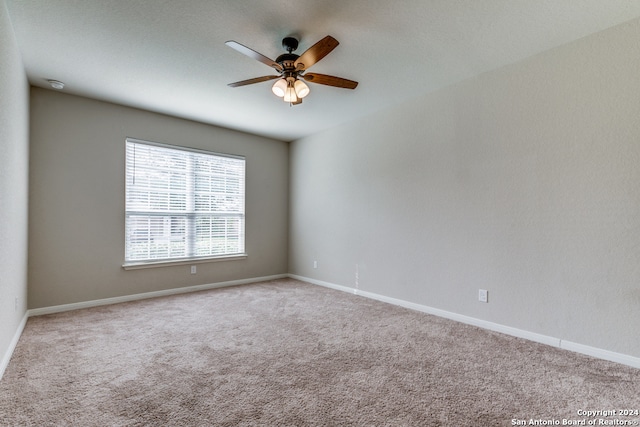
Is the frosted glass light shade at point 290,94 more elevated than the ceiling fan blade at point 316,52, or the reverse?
the ceiling fan blade at point 316,52

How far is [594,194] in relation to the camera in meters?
2.47

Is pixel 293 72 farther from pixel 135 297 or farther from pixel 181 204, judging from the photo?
pixel 135 297

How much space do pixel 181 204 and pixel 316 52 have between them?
3.24 m

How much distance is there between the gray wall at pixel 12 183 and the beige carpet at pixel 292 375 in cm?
36

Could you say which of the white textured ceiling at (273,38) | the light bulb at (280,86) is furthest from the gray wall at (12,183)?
the light bulb at (280,86)

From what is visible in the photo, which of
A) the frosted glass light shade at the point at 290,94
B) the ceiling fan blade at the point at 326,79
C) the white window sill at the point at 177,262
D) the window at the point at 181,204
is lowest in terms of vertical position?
the white window sill at the point at 177,262

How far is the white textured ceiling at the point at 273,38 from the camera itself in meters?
2.15

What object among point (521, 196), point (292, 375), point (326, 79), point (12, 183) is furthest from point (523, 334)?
point (12, 183)

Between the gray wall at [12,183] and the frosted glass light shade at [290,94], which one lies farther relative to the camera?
the frosted glass light shade at [290,94]

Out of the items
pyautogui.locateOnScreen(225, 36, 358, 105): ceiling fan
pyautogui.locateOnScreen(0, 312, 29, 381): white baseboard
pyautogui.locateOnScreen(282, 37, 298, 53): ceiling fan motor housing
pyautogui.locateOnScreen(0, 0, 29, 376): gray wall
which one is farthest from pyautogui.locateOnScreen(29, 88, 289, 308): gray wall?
pyautogui.locateOnScreen(282, 37, 298, 53): ceiling fan motor housing

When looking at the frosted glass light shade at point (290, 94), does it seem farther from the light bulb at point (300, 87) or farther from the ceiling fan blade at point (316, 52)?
the ceiling fan blade at point (316, 52)

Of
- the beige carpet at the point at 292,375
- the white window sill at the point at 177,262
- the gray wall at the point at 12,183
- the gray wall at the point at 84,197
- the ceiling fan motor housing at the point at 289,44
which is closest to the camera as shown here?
the beige carpet at the point at 292,375

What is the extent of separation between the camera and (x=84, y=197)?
376 centimetres

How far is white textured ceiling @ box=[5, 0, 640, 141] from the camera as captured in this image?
7.04 ft
